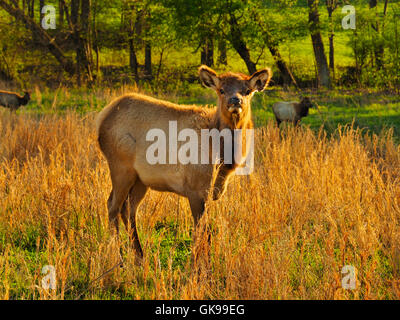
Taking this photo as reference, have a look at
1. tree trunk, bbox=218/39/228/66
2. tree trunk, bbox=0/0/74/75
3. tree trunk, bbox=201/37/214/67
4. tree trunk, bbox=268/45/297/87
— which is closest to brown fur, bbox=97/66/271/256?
tree trunk, bbox=218/39/228/66

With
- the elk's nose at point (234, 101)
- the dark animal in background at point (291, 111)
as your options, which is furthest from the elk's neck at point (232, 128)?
the dark animal in background at point (291, 111)

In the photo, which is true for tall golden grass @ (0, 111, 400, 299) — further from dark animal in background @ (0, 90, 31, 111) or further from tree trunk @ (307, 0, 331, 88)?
tree trunk @ (307, 0, 331, 88)

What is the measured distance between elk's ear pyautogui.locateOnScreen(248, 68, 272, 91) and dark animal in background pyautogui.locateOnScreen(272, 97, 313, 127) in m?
8.92

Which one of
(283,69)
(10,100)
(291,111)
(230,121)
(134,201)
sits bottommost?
(134,201)

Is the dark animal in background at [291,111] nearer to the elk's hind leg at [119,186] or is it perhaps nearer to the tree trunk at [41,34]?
the elk's hind leg at [119,186]

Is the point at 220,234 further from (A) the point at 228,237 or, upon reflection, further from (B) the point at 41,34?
(B) the point at 41,34

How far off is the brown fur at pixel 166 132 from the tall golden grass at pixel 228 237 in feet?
1.15

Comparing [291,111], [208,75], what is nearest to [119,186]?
[208,75]

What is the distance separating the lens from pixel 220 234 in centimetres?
539

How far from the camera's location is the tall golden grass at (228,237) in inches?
184

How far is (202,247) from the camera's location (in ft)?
16.8

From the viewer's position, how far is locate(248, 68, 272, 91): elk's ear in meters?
5.51

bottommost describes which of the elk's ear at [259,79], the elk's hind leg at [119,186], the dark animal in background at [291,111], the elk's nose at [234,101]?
the elk's hind leg at [119,186]

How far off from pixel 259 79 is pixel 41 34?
21874mm
